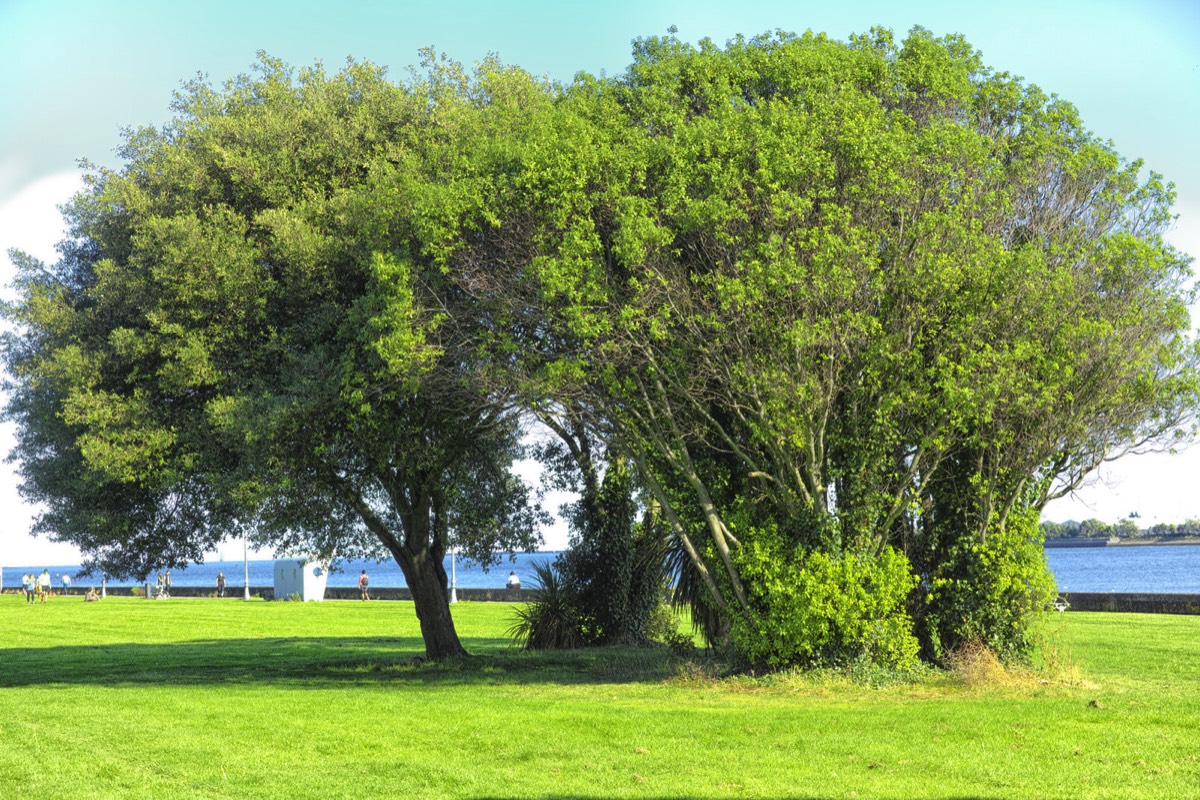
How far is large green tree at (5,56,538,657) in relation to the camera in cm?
1838

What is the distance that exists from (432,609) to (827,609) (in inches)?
371

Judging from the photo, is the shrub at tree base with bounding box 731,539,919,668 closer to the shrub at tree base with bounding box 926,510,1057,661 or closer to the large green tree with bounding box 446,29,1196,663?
the large green tree with bounding box 446,29,1196,663

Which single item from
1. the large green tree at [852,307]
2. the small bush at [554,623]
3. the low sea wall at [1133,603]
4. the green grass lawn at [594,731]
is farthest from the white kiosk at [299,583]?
the large green tree at [852,307]

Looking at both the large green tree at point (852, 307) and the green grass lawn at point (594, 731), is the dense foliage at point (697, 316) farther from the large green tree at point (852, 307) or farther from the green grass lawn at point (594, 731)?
the green grass lawn at point (594, 731)

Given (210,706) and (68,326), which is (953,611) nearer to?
(210,706)

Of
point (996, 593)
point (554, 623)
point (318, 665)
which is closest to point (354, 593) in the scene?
point (554, 623)

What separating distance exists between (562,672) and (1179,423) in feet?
35.8

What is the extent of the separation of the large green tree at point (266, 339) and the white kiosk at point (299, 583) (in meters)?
34.0

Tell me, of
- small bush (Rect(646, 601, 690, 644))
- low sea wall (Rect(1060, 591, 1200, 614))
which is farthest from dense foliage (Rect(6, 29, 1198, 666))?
low sea wall (Rect(1060, 591, 1200, 614))

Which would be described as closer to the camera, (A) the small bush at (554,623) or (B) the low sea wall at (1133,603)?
(A) the small bush at (554,623)

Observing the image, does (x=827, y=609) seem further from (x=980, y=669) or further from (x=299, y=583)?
(x=299, y=583)

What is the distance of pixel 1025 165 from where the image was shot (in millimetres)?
17359

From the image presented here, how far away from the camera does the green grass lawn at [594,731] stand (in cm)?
1009

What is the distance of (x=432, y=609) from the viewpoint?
2316cm
